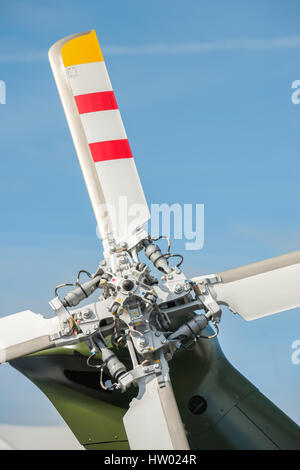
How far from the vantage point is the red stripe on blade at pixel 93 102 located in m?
6.81

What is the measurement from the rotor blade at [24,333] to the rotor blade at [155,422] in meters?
1.17

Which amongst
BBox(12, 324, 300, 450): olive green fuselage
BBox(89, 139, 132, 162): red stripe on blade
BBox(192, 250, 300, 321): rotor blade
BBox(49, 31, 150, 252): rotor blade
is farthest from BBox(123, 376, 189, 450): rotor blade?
BBox(89, 139, 132, 162): red stripe on blade

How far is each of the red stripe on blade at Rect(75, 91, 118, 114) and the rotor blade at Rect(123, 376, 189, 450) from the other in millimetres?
3379

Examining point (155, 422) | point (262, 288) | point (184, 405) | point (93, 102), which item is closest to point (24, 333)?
point (155, 422)

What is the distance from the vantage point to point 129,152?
22.6ft

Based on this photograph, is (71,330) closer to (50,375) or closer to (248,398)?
(50,375)

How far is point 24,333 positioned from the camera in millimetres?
5883

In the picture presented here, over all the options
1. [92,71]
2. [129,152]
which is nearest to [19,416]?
[129,152]

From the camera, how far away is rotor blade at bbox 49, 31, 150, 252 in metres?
6.80

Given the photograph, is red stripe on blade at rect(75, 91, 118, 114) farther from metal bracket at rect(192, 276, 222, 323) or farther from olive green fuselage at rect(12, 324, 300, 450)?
olive green fuselage at rect(12, 324, 300, 450)

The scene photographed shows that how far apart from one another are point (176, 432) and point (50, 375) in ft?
6.91

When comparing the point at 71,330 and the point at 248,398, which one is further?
the point at 248,398
